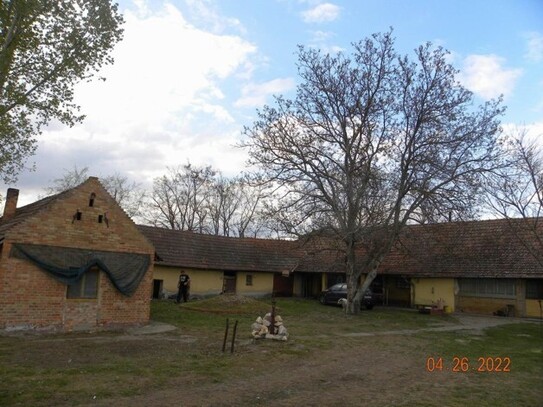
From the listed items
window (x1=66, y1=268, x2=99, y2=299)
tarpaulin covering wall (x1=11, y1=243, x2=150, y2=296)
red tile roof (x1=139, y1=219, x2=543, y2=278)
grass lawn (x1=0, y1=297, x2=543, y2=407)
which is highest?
red tile roof (x1=139, y1=219, x2=543, y2=278)

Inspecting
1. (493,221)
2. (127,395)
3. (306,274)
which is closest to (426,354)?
(127,395)

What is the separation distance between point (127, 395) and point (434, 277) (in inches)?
968

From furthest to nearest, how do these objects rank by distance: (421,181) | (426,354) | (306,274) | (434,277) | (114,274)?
1. (306,274)
2. (434,277)
3. (421,181)
4. (114,274)
5. (426,354)

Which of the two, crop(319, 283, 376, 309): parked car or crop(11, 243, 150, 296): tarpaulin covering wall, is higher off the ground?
crop(11, 243, 150, 296): tarpaulin covering wall

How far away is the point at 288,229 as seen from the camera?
24.7 m

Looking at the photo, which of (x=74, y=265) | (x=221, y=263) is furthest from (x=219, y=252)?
(x=74, y=265)

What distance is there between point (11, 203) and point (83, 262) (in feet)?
16.5

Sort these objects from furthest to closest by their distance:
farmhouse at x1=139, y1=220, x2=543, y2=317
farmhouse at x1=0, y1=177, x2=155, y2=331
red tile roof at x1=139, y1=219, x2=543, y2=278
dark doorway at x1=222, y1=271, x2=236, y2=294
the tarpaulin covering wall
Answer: dark doorway at x1=222, y1=271, x2=236, y2=294
red tile roof at x1=139, y1=219, x2=543, y2=278
farmhouse at x1=139, y1=220, x2=543, y2=317
the tarpaulin covering wall
farmhouse at x1=0, y1=177, x2=155, y2=331

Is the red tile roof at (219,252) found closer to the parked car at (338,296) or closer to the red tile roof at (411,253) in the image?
the red tile roof at (411,253)

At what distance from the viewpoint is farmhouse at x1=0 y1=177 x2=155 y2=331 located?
1495 centimetres

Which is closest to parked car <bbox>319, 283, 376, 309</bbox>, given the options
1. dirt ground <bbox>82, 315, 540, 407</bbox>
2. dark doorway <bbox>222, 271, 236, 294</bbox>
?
dark doorway <bbox>222, 271, 236, 294</bbox>

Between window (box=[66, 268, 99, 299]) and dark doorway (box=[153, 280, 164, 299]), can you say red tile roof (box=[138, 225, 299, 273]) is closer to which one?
dark doorway (box=[153, 280, 164, 299])

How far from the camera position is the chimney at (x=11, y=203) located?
18.5 meters

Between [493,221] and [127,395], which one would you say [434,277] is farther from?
[127,395]
